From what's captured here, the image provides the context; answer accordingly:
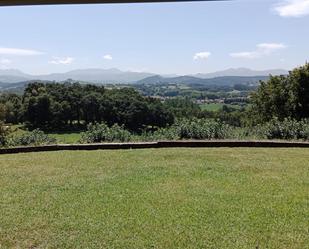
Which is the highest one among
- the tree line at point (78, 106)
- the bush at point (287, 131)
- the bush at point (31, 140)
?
the bush at point (287, 131)

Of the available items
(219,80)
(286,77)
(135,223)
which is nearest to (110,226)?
(135,223)

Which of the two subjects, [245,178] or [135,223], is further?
[245,178]

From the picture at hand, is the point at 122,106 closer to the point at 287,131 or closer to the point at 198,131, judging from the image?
the point at 198,131

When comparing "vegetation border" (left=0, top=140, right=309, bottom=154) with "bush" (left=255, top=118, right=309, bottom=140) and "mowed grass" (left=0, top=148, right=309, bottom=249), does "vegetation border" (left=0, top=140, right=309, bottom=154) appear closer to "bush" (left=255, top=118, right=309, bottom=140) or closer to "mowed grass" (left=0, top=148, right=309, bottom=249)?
"bush" (left=255, top=118, right=309, bottom=140)

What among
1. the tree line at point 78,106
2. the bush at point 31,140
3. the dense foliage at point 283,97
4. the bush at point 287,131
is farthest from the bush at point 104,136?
the dense foliage at point 283,97

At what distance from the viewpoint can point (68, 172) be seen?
7059mm

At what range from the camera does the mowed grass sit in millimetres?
4086

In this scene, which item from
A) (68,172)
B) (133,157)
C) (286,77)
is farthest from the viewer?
(286,77)

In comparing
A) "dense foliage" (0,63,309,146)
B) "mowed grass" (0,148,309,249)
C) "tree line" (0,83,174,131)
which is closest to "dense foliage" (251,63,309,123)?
"dense foliage" (0,63,309,146)

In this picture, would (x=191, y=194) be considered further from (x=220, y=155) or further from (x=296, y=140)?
(x=296, y=140)

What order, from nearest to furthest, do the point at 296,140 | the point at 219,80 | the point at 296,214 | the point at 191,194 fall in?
the point at 296,214 < the point at 191,194 < the point at 296,140 < the point at 219,80

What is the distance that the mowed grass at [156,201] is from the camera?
4086 mm

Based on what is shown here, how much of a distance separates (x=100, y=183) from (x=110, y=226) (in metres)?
1.87

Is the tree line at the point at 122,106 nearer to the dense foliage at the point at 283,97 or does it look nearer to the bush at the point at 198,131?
the dense foliage at the point at 283,97
